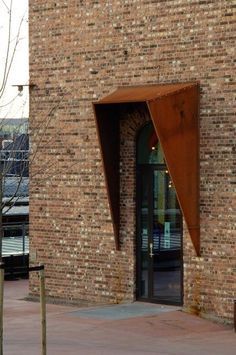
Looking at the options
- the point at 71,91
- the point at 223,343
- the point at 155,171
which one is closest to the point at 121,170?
the point at 155,171

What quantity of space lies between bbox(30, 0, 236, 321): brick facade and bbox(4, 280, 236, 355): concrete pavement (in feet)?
2.65

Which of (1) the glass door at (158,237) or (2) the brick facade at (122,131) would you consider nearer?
(2) the brick facade at (122,131)

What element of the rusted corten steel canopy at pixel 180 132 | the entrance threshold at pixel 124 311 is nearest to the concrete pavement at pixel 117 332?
the entrance threshold at pixel 124 311

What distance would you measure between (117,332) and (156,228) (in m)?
3.44

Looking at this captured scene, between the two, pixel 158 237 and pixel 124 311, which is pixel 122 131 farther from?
pixel 124 311

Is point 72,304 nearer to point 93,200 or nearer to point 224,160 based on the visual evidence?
point 93,200

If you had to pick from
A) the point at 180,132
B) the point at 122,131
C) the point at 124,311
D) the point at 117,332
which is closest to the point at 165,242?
the point at 124,311

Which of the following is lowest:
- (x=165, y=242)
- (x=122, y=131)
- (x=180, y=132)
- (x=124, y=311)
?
(x=124, y=311)

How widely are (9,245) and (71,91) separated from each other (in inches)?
337

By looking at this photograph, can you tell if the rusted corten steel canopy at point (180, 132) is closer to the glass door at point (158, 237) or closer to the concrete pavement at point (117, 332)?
the glass door at point (158, 237)

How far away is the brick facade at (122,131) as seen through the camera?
1789cm

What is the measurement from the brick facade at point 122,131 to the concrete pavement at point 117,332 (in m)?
0.81

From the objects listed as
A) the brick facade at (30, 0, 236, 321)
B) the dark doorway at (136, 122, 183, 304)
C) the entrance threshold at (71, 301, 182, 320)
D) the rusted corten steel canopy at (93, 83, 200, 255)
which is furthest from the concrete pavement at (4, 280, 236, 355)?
the rusted corten steel canopy at (93, 83, 200, 255)

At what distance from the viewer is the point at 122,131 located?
19.6 meters
